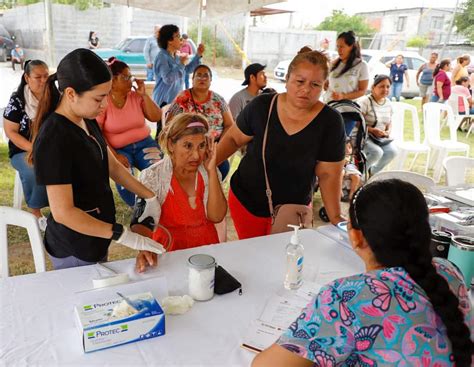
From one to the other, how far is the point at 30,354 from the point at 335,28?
24.6 metres

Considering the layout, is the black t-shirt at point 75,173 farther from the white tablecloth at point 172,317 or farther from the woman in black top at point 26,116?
the woman in black top at point 26,116

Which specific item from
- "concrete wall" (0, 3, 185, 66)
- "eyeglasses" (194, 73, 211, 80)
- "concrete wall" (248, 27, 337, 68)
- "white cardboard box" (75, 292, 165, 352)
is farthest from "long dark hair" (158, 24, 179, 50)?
"concrete wall" (248, 27, 337, 68)

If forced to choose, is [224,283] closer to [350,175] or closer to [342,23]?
[350,175]

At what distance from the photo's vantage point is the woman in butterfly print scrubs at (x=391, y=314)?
804 mm

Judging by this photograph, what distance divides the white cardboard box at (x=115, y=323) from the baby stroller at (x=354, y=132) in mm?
2886

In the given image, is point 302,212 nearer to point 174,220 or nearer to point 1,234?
point 174,220

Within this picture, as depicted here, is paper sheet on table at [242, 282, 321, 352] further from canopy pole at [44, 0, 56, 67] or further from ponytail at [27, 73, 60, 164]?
canopy pole at [44, 0, 56, 67]

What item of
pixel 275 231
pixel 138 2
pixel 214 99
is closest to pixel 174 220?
pixel 275 231

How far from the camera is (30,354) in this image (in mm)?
1050

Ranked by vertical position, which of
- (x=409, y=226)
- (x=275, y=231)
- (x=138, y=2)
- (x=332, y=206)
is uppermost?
→ (x=138, y=2)

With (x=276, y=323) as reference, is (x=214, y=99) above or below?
above

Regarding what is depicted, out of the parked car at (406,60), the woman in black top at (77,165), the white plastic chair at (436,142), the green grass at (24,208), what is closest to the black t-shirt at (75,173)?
the woman in black top at (77,165)

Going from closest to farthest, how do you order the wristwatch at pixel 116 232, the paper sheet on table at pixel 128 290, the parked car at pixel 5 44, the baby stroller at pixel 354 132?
the paper sheet on table at pixel 128 290
the wristwatch at pixel 116 232
the baby stroller at pixel 354 132
the parked car at pixel 5 44

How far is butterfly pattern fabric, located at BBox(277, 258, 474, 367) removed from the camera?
2.64 ft
